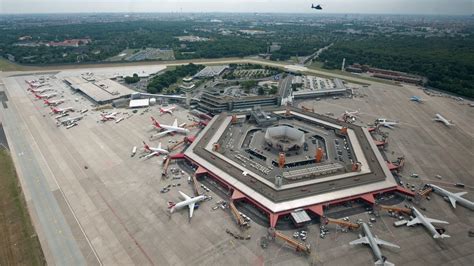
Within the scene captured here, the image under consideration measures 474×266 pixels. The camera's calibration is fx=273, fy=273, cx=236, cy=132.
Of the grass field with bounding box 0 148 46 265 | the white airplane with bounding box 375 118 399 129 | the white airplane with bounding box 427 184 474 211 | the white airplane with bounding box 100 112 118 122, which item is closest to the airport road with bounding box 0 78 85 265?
the grass field with bounding box 0 148 46 265

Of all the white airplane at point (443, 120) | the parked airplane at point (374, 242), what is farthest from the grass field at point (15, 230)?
the white airplane at point (443, 120)

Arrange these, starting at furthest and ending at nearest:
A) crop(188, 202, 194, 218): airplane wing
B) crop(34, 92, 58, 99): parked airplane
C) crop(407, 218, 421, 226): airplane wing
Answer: crop(34, 92, 58, 99): parked airplane
crop(188, 202, 194, 218): airplane wing
crop(407, 218, 421, 226): airplane wing

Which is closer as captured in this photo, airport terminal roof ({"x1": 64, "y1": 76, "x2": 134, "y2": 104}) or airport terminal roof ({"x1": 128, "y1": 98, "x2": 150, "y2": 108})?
airport terminal roof ({"x1": 128, "y1": 98, "x2": 150, "y2": 108})

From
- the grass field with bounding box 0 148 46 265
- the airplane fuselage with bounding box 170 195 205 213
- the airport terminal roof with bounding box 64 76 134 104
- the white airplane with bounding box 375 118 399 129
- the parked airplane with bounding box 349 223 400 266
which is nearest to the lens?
the parked airplane with bounding box 349 223 400 266

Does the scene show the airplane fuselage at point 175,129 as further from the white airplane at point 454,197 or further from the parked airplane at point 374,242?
the white airplane at point 454,197

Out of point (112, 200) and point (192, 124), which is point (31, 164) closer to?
point (112, 200)

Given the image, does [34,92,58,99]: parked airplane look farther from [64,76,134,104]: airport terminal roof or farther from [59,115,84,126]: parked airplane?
[59,115,84,126]: parked airplane
